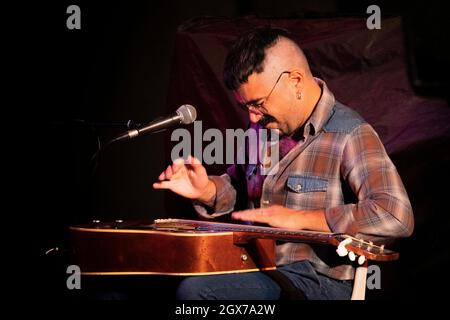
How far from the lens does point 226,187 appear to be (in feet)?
11.4

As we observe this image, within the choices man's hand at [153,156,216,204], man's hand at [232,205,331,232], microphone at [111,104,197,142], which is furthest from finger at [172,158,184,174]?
man's hand at [232,205,331,232]

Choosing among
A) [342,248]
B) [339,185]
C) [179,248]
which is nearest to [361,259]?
[342,248]

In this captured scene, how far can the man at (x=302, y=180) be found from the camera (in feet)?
8.73

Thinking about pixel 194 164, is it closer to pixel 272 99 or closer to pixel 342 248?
pixel 272 99

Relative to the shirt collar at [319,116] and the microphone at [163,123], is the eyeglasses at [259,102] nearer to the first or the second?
the shirt collar at [319,116]

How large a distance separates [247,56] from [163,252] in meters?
1.12

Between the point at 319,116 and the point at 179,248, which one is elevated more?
the point at 319,116

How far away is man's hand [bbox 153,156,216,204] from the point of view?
3023mm

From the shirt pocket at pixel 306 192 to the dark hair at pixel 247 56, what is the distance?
1.97 ft

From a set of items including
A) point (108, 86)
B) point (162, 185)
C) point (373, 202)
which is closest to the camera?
point (373, 202)

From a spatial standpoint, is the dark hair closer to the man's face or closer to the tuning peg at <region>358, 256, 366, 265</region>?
the man's face

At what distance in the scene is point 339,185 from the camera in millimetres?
2979

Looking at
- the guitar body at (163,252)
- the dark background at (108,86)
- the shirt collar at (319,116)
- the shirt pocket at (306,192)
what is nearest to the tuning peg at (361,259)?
the guitar body at (163,252)

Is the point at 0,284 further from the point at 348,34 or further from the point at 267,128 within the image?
the point at 348,34
